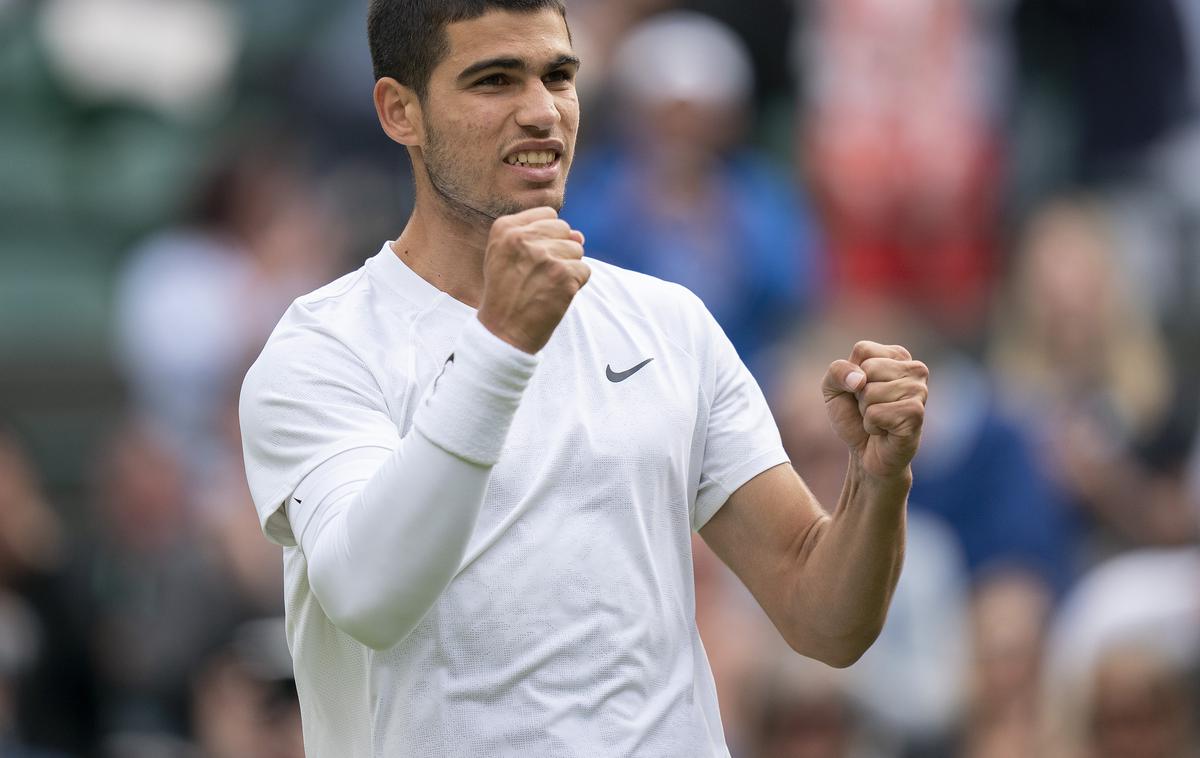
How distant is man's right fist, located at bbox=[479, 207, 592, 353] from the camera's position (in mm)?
2732

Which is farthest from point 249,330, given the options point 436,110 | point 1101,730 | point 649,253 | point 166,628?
point 436,110

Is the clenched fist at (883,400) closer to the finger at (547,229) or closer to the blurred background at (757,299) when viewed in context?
the finger at (547,229)

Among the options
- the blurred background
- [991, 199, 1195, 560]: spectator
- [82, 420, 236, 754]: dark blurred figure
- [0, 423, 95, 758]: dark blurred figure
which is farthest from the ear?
[991, 199, 1195, 560]: spectator

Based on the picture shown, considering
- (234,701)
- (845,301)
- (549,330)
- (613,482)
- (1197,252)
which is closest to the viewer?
(549,330)

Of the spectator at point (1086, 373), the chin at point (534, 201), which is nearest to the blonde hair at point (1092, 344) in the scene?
the spectator at point (1086, 373)

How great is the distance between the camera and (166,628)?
6539 millimetres

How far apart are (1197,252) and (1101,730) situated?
400 cm

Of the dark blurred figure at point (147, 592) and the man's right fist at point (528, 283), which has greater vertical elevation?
the man's right fist at point (528, 283)

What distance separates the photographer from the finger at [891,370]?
2920mm

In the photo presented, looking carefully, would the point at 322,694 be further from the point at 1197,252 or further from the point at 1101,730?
the point at 1197,252

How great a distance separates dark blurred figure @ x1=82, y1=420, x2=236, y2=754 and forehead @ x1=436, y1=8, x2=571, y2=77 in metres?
3.74

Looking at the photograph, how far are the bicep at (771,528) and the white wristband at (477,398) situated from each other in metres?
0.58

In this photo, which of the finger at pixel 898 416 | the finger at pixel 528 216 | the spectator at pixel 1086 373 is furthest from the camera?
the spectator at pixel 1086 373

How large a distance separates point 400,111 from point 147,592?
399 centimetres
